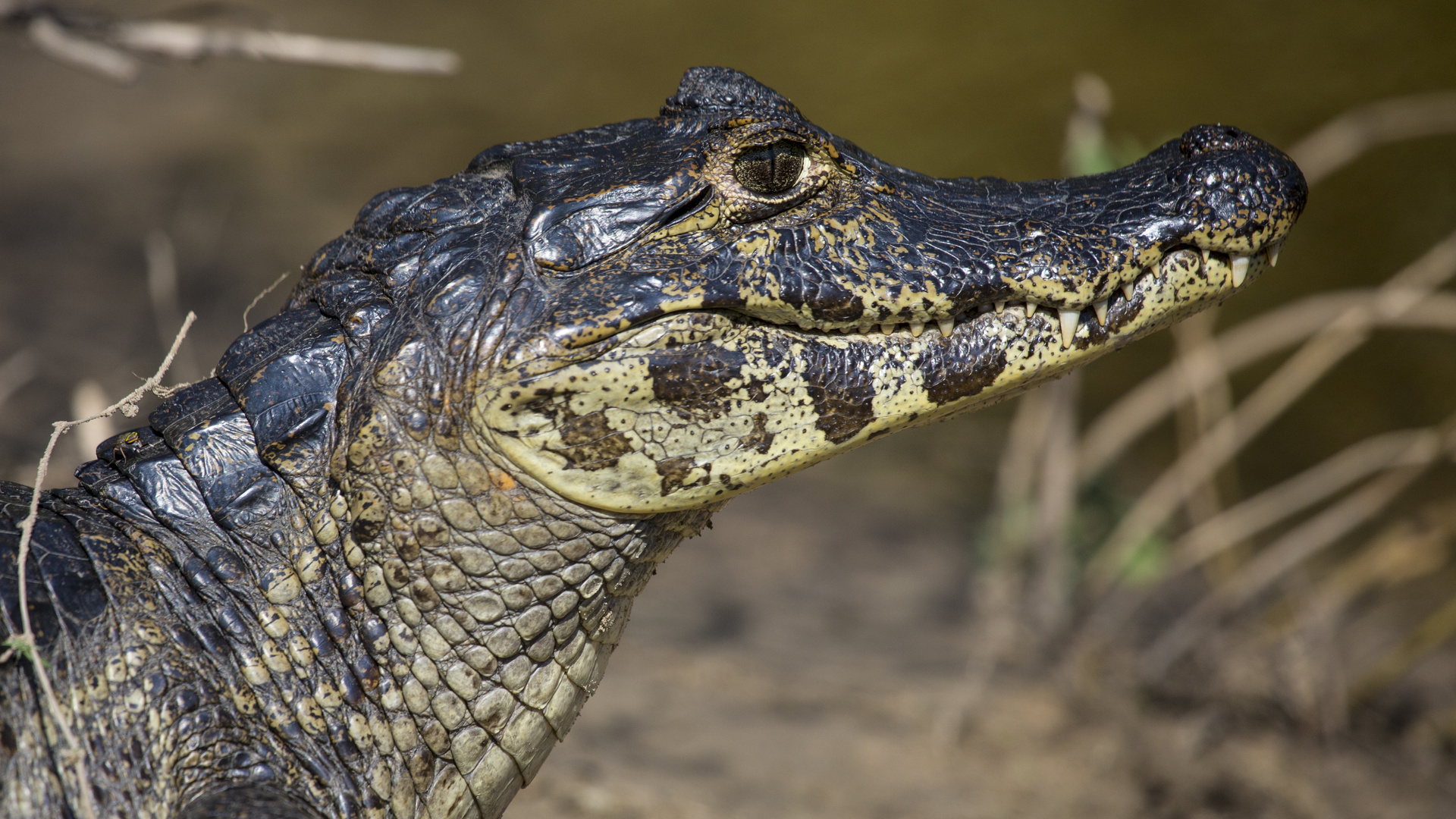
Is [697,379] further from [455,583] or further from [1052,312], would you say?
[1052,312]

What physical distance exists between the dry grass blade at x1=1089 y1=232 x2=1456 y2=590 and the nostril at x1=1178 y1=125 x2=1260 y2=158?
67.4 inches

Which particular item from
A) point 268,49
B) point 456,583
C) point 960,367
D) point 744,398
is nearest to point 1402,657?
point 960,367

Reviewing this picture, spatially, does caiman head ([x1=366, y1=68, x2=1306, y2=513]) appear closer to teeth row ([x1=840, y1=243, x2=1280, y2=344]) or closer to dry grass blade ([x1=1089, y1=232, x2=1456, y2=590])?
teeth row ([x1=840, y1=243, x2=1280, y2=344])

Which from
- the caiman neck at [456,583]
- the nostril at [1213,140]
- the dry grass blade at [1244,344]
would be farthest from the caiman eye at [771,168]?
the dry grass blade at [1244,344]

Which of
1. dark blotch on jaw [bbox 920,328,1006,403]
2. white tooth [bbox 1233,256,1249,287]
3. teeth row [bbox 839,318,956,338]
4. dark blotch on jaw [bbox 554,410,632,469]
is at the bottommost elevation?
dark blotch on jaw [bbox 554,410,632,469]

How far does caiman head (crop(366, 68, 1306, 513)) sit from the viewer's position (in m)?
1.72

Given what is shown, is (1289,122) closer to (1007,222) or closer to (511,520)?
(1007,222)

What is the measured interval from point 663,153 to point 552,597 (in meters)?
0.82

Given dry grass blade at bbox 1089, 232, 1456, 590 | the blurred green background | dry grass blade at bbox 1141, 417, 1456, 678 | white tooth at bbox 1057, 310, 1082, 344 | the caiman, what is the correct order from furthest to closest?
the blurred green background, dry grass blade at bbox 1141, 417, 1456, 678, dry grass blade at bbox 1089, 232, 1456, 590, white tooth at bbox 1057, 310, 1082, 344, the caiman

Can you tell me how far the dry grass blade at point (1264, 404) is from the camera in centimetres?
340

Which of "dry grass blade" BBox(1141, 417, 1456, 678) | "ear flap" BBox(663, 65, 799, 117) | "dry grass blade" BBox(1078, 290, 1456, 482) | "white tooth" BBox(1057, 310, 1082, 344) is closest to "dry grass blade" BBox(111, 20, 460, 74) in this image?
"ear flap" BBox(663, 65, 799, 117)

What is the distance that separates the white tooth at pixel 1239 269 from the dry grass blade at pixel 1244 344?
188cm

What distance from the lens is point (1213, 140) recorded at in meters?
2.02

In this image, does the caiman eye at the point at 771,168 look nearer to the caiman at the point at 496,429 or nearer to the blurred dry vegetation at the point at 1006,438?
the caiman at the point at 496,429
